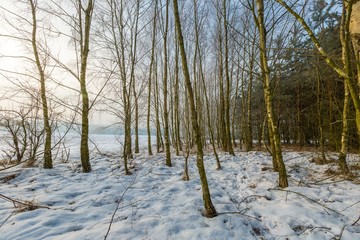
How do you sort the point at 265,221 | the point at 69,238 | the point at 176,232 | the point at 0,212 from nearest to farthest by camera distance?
1. the point at 69,238
2. the point at 176,232
3. the point at 265,221
4. the point at 0,212

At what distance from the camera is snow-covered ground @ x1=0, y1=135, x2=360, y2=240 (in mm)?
2676

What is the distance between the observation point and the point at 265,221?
302cm

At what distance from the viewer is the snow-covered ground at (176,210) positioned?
2.68m

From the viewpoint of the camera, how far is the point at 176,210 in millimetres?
3465

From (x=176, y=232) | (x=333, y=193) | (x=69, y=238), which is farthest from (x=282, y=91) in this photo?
(x=69, y=238)

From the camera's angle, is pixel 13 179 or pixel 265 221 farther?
pixel 13 179

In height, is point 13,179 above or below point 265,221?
above

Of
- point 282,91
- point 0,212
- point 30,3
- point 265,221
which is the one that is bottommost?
point 265,221

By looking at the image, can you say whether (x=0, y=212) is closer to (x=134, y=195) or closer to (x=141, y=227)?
(x=134, y=195)

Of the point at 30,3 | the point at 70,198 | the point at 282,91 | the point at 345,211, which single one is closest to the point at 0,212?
the point at 70,198

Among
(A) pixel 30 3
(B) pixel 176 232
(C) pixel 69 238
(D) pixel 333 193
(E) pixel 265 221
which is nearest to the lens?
(C) pixel 69 238

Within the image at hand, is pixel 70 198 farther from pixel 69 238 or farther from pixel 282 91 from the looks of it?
pixel 282 91

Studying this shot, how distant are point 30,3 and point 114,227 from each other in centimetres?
900

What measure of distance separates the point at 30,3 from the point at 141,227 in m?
9.24
